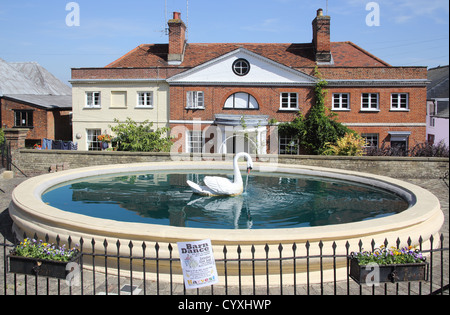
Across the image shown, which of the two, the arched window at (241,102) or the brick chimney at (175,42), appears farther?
the brick chimney at (175,42)

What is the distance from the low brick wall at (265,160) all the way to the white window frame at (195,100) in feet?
34.6

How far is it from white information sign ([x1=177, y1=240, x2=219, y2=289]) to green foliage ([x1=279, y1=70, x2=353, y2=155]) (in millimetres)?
21910

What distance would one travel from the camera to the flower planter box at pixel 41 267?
587cm

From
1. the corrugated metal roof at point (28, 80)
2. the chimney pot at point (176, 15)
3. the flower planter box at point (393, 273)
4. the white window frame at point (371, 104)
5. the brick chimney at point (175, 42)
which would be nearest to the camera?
the flower planter box at point (393, 273)

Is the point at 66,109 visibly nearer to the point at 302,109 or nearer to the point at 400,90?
the point at 302,109

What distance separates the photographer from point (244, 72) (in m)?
29.1

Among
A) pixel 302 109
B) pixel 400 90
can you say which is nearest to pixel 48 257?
pixel 302 109

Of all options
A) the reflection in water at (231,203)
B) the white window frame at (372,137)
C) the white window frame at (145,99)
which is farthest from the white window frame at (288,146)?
the reflection in water at (231,203)

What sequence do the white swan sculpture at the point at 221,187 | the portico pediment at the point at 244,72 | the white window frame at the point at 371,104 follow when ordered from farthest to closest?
the white window frame at the point at 371,104 < the portico pediment at the point at 244,72 < the white swan sculpture at the point at 221,187

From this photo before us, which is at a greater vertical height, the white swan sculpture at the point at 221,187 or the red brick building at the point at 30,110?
the red brick building at the point at 30,110

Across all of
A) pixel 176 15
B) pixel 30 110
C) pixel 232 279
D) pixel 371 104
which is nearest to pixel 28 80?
pixel 30 110

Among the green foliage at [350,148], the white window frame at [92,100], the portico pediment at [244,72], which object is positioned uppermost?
the portico pediment at [244,72]

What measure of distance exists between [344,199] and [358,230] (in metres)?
5.19

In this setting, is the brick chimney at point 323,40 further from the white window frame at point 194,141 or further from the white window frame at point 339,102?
the white window frame at point 194,141
